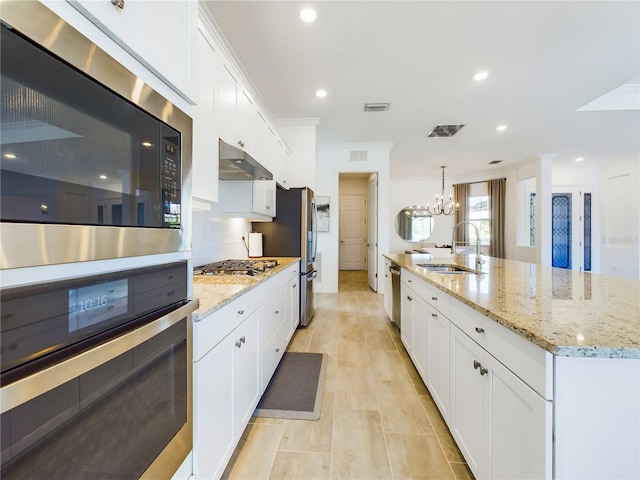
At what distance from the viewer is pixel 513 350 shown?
3.00ft

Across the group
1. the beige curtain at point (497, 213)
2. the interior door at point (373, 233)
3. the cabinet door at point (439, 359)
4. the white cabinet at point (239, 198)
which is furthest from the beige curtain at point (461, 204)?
the white cabinet at point (239, 198)

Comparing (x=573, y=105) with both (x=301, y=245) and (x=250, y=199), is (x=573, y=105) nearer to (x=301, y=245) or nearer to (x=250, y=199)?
(x=301, y=245)

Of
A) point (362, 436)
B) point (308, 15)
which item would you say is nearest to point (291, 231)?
point (308, 15)

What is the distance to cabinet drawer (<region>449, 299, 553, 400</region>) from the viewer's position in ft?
2.53

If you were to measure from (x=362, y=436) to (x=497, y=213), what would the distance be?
746 centimetres

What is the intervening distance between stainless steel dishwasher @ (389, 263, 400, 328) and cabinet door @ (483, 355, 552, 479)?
6.25 feet

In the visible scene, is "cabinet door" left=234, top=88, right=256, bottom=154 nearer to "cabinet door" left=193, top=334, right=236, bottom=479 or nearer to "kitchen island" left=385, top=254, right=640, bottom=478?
"cabinet door" left=193, top=334, right=236, bottom=479

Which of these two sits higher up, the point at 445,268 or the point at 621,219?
the point at 621,219

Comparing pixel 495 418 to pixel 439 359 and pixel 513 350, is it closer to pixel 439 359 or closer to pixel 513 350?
pixel 513 350

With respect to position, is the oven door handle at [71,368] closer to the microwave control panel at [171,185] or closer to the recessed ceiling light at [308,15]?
the microwave control panel at [171,185]

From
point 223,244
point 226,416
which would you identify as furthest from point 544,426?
point 223,244

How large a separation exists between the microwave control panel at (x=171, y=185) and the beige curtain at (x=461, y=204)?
8008 mm

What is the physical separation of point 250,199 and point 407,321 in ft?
6.00

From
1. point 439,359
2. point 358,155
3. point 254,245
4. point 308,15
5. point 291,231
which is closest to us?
point 439,359
